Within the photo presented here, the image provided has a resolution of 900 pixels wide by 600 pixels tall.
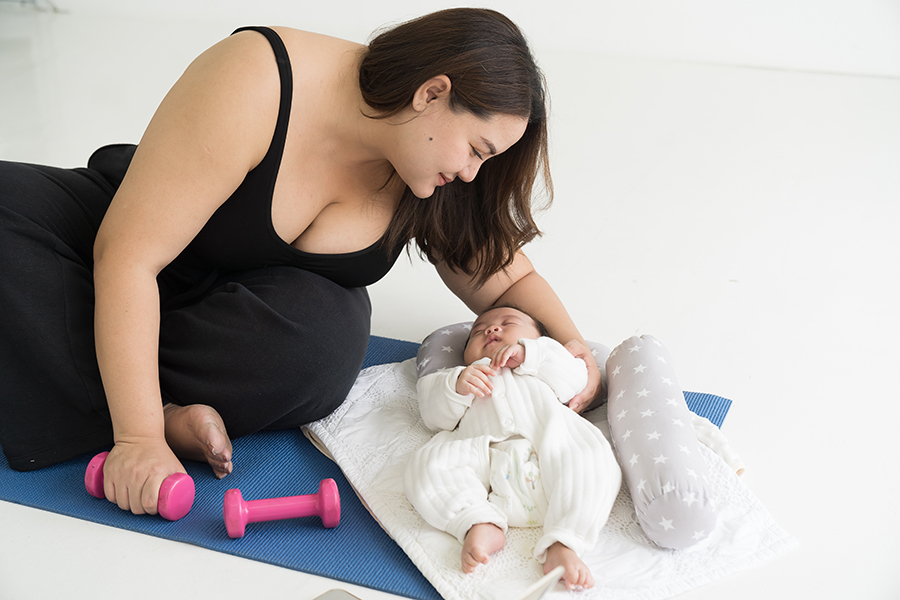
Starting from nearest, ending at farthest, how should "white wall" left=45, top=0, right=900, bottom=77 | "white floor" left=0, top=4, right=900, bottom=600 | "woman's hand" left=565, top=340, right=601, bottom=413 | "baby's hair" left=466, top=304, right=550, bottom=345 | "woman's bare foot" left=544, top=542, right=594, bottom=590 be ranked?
"woman's bare foot" left=544, top=542, right=594, bottom=590, "white floor" left=0, top=4, right=900, bottom=600, "woman's hand" left=565, top=340, right=601, bottom=413, "baby's hair" left=466, top=304, right=550, bottom=345, "white wall" left=45, top=0, right=900, bottom=77

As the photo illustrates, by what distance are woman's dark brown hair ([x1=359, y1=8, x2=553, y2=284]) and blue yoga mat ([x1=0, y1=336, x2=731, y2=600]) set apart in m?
0.51

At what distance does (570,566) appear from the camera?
1.19 m

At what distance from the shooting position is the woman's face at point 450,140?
133cm

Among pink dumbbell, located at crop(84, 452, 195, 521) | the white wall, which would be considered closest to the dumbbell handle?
pink dumbbell, located at crop(84, 452, 195, 521)

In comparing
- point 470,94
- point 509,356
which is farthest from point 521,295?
point 470,94

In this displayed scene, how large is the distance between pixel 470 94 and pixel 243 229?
0.50 m

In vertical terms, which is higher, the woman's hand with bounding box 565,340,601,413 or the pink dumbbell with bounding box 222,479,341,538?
the woman's hand with bounding box 565,340,601,413

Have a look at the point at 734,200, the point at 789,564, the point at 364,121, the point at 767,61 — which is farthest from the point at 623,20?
the point at 789,564

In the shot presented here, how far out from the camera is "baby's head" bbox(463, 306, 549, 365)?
1602mm

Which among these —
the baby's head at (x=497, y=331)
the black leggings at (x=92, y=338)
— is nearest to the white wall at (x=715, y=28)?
the baby's head at (x=497, y=331)

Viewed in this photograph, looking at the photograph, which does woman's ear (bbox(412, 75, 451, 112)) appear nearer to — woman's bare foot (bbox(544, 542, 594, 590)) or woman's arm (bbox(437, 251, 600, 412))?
woman's arm (bbox(437, 251, 600, 412))

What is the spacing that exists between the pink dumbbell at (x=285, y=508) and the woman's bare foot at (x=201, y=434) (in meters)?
0.12

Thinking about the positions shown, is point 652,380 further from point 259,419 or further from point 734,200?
point 734,200

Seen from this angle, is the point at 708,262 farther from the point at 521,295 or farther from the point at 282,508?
the point at 282,508
